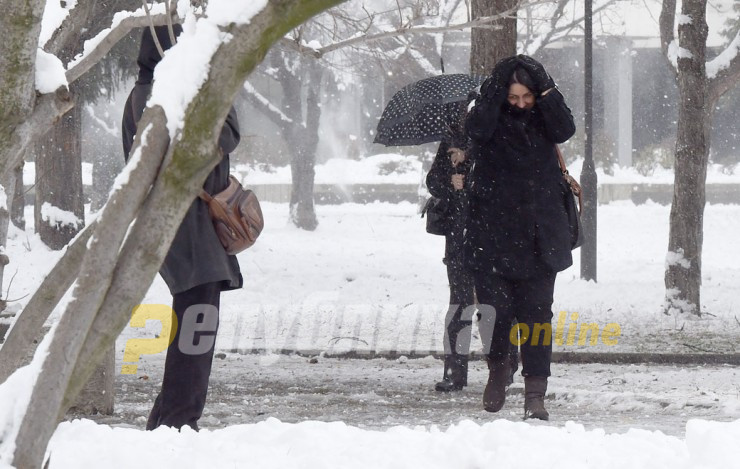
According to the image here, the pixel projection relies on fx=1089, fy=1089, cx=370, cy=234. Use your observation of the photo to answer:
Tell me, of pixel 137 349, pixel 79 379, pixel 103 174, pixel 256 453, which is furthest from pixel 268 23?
pixel 103 174

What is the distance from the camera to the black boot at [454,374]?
7.55m

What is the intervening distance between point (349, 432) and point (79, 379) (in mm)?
1330

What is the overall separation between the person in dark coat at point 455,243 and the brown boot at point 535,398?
3.63ft

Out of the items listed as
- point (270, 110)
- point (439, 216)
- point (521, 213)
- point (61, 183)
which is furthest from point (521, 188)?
point (270, 110)

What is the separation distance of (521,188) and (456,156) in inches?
46.6

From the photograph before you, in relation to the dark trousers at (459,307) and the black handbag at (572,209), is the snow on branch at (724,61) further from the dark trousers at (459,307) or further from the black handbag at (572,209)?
the black handbag at (572,209)

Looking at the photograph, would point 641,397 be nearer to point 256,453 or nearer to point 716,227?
point 256,453

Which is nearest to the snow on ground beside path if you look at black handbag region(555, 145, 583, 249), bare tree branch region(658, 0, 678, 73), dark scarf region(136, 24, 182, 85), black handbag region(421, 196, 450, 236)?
dark scarf region(136, 24, 182, 85)

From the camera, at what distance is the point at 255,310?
1237cm

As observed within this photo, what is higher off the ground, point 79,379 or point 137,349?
point 79,379

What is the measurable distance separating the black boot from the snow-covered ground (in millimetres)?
135

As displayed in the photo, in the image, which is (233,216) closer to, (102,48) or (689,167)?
(102,48)

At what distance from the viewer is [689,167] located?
1225 cm

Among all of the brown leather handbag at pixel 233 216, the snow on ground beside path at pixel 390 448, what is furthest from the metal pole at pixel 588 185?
the snow on ground beside path at pixel 390 448
